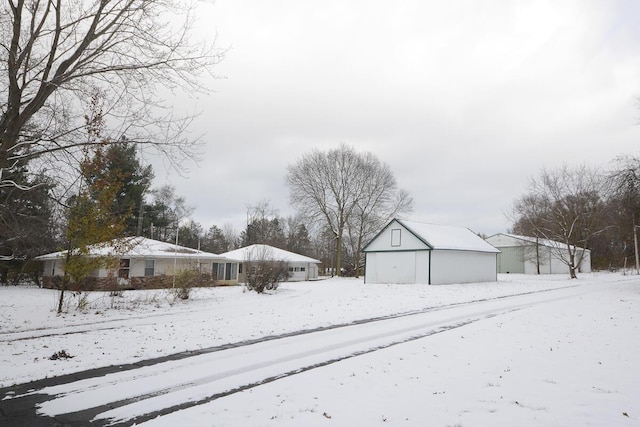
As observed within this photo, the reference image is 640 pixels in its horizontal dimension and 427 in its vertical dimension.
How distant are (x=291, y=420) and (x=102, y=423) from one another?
218 centimetres

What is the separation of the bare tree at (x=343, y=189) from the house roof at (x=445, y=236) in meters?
10.3

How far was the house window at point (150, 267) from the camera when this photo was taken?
28.8 m

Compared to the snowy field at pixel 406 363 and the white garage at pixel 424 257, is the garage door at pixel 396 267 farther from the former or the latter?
the snowy field at pixel 406 363

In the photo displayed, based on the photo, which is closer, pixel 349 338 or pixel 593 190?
pixel 349 338

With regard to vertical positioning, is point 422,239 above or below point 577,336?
above

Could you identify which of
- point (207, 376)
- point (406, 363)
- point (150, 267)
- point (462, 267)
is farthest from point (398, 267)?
point (207, 376)

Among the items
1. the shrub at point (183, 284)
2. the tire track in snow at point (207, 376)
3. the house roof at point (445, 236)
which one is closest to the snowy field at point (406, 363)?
the tire track in snow at point (207, 376)

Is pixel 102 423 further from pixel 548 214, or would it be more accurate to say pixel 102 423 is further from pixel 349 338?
pixel 548 214

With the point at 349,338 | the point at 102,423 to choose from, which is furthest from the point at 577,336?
the point at 102,423

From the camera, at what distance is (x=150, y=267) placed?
28953 millimetres

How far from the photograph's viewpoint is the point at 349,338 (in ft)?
33.0

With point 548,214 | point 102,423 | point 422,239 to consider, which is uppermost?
point 548,214

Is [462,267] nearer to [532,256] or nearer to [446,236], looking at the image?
[446,236]

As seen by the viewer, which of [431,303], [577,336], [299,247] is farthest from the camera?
[299,247]
